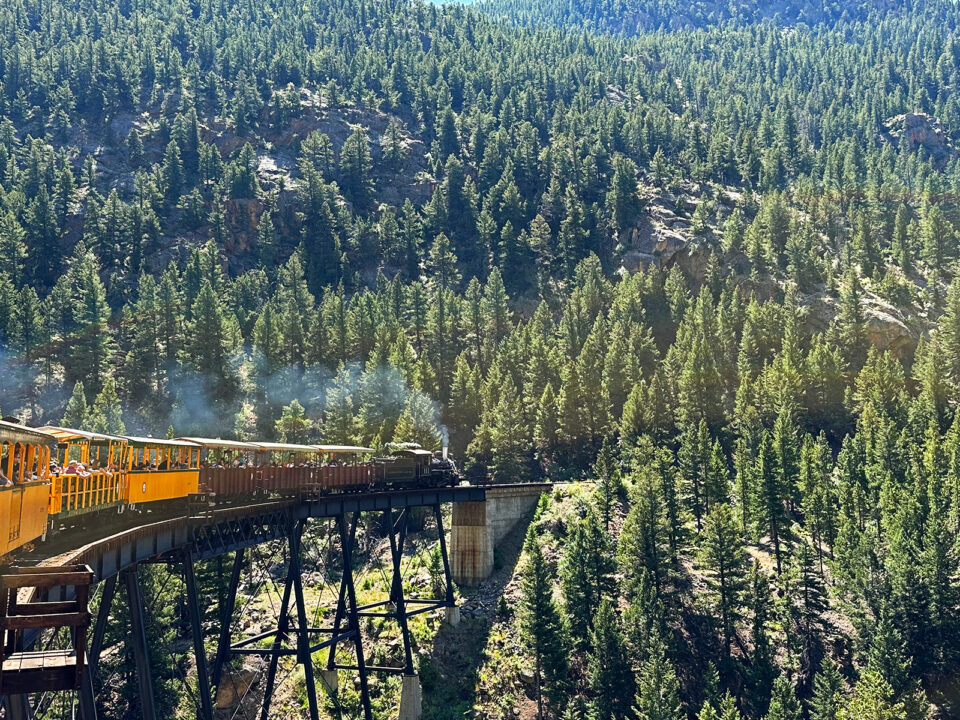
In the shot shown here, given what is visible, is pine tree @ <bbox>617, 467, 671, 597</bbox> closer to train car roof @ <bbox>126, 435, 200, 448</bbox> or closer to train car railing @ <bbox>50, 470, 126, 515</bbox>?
train car roof @ <bbox>126, 435, 200, 448</bbox>

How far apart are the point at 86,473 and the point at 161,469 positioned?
12.0 metres

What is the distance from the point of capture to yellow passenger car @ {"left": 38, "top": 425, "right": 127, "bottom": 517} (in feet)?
96.2

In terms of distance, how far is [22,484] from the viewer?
23.5m

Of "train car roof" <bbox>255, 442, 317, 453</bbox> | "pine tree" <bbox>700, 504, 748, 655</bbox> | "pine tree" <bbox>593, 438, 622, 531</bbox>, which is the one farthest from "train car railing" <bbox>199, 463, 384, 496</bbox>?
"pine tree" <bbox>700, 504, 748, 655</bbox>

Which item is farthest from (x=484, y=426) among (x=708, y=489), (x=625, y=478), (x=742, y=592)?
(x=742, y=592)

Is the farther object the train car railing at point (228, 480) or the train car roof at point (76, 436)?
the train car railing at point (228, 480)

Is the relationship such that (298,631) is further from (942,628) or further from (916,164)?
(916,164)

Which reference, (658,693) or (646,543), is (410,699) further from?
(646,543)

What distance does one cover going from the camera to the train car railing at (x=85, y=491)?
2884 centimetres

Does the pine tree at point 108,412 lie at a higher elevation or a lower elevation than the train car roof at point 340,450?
lower

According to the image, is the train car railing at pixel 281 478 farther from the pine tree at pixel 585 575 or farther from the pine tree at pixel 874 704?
the pine tree at pixel 874 704

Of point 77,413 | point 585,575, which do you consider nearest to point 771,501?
point 585,575

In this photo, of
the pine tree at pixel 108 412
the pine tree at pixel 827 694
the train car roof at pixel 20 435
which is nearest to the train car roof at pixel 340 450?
the pine tree at pixel 827 694

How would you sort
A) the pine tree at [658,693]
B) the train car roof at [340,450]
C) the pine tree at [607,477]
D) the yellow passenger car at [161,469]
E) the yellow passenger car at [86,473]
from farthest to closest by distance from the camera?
the pine tree at [607,477] → the train car roof at [340,450] → the pine tree at [658,693] → the yellow passenger car at [161,469] → the yellow passenger car at [86,473]
